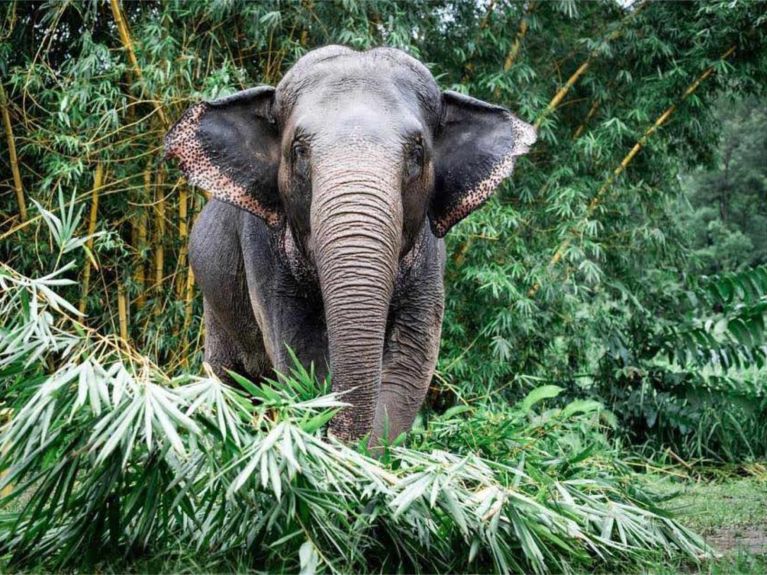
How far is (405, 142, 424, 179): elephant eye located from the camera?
15.2ft

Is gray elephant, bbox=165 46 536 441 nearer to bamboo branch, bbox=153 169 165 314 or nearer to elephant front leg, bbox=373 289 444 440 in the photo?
elephant front leg, bbox=373 289 444 440

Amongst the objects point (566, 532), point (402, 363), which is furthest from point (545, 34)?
point (566, 532)

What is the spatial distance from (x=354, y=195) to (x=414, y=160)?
0.48m

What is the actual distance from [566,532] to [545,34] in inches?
263

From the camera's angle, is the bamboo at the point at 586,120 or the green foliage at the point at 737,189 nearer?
the bamboo at the point at 586,120

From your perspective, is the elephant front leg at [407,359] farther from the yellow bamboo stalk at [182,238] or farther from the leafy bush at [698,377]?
the yellow bamboo stalk at [182,238]

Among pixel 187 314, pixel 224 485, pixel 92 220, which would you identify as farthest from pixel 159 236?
pixel 224 485

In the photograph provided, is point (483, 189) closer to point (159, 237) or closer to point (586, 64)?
point (586, 64)

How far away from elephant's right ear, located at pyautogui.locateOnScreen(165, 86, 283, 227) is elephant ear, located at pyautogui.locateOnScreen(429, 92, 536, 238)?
2.64 ft

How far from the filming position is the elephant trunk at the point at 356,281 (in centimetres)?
428

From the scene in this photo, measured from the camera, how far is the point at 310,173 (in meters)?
4.64

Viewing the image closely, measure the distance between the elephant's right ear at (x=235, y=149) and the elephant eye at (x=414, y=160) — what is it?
2.60 feet

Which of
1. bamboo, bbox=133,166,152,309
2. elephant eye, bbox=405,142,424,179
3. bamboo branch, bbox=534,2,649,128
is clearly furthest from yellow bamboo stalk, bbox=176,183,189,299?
elephant eye, bbox=405,142,424,179

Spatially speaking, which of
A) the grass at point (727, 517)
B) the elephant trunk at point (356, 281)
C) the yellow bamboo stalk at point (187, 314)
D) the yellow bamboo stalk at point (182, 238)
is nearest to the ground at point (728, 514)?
the grass at point (727, 517)
